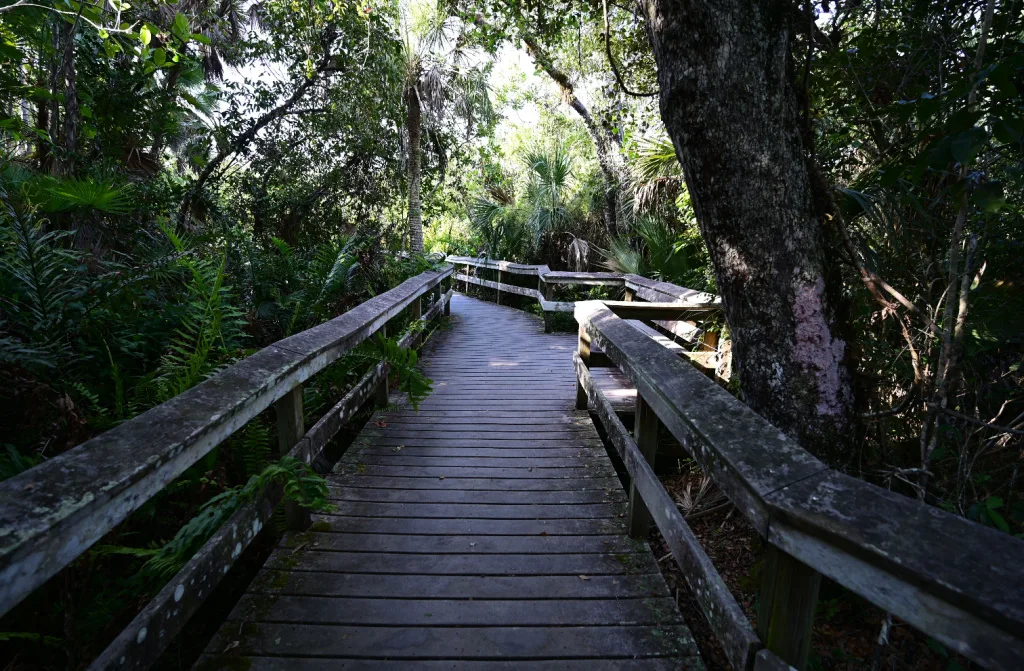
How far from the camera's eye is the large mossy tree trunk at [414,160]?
1309cm

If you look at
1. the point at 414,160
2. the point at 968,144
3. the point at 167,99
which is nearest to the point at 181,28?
the point at 968,144

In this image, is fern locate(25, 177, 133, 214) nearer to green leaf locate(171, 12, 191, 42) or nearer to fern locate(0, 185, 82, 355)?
fern locate(0, 185, 82, 355)

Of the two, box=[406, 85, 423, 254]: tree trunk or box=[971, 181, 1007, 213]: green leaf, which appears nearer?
box=[971, 181, 1007, 213]: green leaf

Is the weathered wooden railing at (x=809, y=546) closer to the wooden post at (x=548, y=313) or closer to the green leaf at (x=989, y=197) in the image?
the green leaf at (x=989, y=197)

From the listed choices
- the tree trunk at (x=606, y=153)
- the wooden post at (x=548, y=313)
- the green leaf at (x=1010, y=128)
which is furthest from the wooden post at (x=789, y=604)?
the tree trunk at (x=606, y=153)

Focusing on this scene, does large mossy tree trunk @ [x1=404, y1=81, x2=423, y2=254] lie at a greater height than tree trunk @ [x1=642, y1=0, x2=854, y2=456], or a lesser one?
greater

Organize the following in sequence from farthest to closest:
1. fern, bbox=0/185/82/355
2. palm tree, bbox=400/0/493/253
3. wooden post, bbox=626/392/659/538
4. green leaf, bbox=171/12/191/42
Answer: palm tree, bbox=400/0/493/253 → green leaf, bbox=171/12/191/42 → fern, bbox=0/185/82/355 → wooden post, bbox=626/392/659/538

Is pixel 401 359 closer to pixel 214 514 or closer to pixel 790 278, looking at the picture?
pixel 214 514

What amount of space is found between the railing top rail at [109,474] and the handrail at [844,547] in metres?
1.46

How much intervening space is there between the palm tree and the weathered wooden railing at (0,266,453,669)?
10.7 m

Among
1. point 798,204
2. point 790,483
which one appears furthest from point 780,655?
point 798,204

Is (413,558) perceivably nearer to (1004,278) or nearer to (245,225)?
(1004,278)

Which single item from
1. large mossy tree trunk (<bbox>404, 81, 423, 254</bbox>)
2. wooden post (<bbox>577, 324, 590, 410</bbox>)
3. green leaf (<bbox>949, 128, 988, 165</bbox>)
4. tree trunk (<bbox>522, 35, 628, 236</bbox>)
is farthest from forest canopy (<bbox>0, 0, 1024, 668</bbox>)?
large mossy tree trunk (<bbox>404, 81, 423, 254</bbox>)

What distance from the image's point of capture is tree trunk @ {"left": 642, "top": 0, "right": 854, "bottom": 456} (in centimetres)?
250
